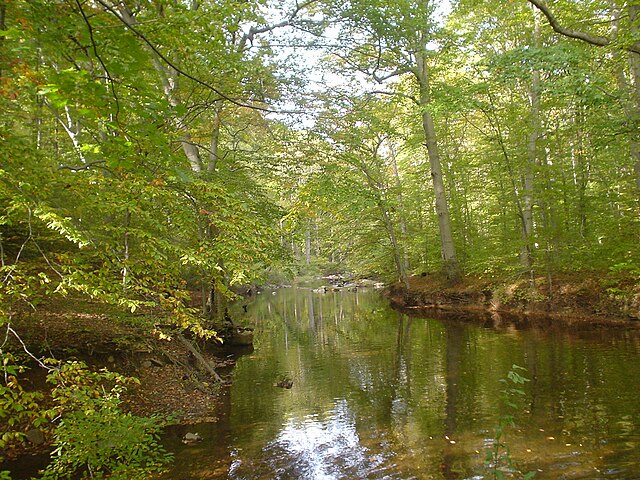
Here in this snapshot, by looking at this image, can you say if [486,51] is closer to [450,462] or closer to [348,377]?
[348,377]

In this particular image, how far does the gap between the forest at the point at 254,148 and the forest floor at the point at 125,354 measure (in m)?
0.39

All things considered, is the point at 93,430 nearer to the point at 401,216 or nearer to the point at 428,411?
the point at 428,411

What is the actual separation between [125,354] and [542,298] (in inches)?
507

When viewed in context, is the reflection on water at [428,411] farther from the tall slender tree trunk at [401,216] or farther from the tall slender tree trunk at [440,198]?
the tall slender tree trunk at [401,216]

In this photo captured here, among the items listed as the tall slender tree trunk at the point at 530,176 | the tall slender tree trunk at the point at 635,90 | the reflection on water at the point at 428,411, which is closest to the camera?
the reflection on water at the point at 428,411

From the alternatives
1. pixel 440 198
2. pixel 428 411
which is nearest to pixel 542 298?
pixel 440 198

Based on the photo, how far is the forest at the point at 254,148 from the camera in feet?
12.1

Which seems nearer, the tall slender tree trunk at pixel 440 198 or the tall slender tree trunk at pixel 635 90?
the tall slender tree trunk at pixel 635 90

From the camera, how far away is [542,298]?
14.0 metres

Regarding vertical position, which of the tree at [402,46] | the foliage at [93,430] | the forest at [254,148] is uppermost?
the tree at [402,46]

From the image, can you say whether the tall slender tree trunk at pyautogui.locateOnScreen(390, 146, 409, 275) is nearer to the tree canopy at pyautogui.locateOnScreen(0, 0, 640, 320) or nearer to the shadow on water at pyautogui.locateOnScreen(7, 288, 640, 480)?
the tree canopy at pyautogui.locateOnScreen(0, 0, 640, 320)

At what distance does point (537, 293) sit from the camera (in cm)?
1429

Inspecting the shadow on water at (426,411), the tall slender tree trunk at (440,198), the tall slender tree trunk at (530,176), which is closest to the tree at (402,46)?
the tall slender tree trunk at (440,198)

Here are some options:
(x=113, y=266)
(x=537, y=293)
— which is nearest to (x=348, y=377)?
(x=113, y=266)
